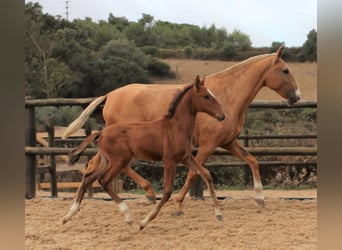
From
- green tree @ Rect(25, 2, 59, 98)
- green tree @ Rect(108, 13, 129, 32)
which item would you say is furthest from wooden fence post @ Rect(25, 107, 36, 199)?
green tree @ Rect(25, 2, 59, 98)

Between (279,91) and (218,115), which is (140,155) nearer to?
(218,115)

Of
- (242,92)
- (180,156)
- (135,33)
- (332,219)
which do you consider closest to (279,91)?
(242,92)

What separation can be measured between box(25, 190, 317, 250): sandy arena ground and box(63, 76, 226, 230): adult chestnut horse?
276mm

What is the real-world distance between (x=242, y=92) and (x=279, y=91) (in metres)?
0.33

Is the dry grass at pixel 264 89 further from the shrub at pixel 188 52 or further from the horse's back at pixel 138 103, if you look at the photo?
the horse's back at pixel 138 103

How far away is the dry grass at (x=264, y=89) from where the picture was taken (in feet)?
20.0

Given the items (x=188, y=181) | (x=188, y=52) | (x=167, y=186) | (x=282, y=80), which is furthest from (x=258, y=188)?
(x=188, y=52)

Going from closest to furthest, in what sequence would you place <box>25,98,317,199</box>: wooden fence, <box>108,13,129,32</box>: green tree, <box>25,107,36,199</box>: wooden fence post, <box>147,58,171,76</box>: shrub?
<box>25,98,317,199</box>: wooden fence, <box>25,107,36,199</box>: wooden fence post, <box>147,58,171,76</box>: shrub, <box>108,13,129,32</box>: green tree

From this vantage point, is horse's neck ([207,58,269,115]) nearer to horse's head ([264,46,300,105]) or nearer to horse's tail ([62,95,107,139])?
horse's head ([264,46,300,105])

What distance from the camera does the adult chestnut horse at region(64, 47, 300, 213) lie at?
4223 mm

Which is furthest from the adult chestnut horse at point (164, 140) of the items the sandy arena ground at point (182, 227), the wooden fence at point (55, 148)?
the wooden fence at point (55, 148)

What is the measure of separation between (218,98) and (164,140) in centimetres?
100

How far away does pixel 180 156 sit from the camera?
139 inches

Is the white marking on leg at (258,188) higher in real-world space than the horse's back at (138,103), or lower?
lower
